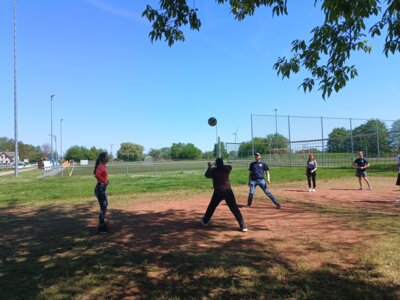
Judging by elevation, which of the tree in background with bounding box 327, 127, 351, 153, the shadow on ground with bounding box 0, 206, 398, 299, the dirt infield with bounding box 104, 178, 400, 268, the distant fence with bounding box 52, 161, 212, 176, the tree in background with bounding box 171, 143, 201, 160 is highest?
the tree in background with bounding box 171, 143, 201, 160

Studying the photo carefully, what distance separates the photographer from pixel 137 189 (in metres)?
16.6

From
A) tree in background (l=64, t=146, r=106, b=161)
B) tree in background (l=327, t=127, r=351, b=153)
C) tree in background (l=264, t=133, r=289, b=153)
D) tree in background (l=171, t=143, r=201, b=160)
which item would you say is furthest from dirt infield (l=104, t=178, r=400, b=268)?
tree in background (l=64, t=146, r=106, b=161)

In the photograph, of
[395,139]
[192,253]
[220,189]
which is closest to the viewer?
[192,253]

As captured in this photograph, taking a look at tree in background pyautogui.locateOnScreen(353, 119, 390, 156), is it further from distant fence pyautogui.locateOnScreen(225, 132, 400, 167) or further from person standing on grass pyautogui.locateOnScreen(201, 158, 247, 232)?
person standing on grass pyautogui.locateOnScreen(201, 158, 247, 232)

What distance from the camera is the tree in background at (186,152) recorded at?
380ft

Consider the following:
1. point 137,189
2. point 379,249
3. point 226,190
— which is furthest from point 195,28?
point 137,189

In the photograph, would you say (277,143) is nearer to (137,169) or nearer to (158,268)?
(137,169)

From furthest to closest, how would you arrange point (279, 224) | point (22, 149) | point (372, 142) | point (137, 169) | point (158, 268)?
point (22, 149), point (137, 169), point (372, 142), point (279, 224), point (158, 268)

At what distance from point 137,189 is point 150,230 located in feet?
28.7

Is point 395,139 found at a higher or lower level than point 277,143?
lower

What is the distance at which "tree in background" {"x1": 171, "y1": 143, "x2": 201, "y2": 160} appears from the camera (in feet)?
380

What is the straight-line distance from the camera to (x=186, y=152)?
11844 cm

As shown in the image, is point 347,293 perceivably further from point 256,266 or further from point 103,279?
point 103,279

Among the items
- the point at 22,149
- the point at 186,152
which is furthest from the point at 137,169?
the point at 22,149
